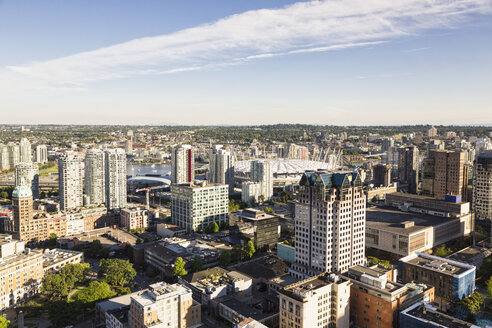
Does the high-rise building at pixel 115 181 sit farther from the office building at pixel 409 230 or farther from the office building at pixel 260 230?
the office building at pixel 409 230

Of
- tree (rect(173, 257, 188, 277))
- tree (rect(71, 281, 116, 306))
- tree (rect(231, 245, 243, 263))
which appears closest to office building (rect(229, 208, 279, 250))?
tree (rect(231, 245, 243, 263))

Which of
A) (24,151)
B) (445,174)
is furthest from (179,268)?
(24,151)

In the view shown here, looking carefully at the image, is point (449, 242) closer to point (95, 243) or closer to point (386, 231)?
point (386, 231)

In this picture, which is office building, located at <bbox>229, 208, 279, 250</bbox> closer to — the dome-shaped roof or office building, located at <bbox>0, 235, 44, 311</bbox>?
office building, located at <bbox>0, 235, 44, 311</bbox>

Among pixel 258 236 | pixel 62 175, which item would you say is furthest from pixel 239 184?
pixel 258 236

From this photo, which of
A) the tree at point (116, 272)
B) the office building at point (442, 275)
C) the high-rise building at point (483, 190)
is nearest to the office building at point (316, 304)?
the office building at point (442, 275)

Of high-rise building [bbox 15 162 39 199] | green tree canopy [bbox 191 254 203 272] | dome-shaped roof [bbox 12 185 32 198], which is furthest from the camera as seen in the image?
high-rise building [bbox 15 162 39 199]
